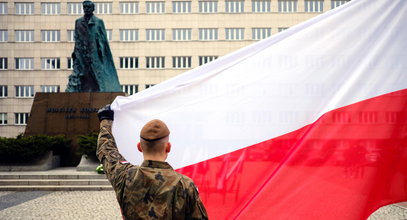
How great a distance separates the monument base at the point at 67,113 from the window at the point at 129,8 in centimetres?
3615

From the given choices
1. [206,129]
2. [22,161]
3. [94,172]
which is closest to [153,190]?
[206,129]

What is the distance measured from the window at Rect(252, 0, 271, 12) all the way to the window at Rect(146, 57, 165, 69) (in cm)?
1318

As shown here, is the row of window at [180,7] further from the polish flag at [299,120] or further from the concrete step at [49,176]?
the polish flag at [299,120]

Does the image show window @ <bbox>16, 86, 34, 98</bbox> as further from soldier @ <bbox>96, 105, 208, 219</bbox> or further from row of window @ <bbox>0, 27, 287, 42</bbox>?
soldier @ <bbox>96, 105, 208, 219</bbox>

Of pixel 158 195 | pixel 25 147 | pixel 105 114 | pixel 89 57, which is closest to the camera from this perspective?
pixel 158 195

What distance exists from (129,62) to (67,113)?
114 feet

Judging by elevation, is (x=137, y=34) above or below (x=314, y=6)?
below

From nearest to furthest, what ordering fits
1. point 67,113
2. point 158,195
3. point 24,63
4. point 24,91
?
1. point 158,195
2. point 67,113
3. point 24,91
4. point 24,63

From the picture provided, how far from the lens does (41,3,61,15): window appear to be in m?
50.8

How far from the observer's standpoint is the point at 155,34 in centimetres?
5041

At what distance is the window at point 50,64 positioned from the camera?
5016cm

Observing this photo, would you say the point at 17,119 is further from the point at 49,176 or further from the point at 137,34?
the point at 49,176

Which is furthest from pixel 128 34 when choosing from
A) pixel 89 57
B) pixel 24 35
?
pixel 89 57

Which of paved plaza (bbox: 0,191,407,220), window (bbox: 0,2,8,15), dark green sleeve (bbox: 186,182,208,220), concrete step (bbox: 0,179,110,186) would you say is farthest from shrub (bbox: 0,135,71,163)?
window (bbox: 0,2,8,15)
